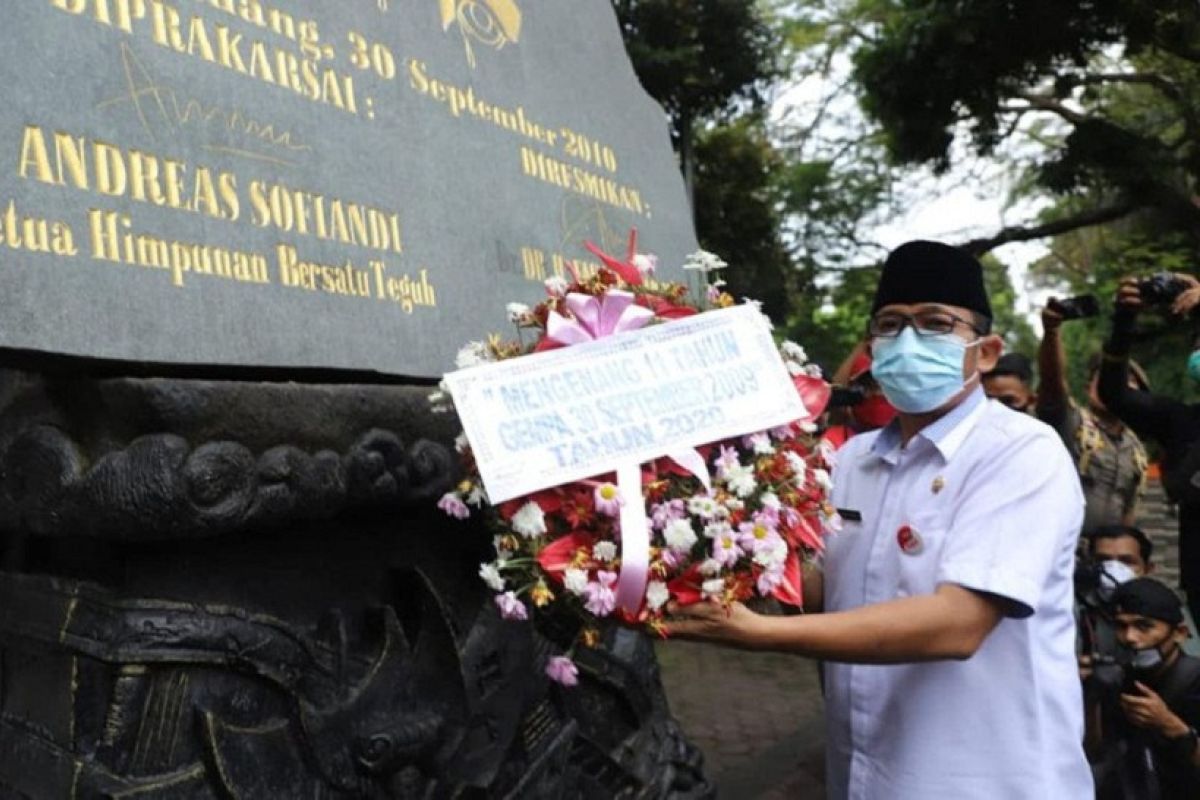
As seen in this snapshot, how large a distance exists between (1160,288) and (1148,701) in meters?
1.42

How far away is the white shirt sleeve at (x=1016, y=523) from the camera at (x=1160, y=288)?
2180 mm

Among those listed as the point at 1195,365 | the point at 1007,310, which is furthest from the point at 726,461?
the point at 1007,310

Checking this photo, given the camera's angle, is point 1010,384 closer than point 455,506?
No

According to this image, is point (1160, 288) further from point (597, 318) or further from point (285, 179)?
point (285, 179)

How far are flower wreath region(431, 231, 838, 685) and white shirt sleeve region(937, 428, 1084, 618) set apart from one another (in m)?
0.24

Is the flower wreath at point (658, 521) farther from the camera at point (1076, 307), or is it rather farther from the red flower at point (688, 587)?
the camera at point (1076, 307)

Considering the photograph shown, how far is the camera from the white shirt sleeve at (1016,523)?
1.84 m

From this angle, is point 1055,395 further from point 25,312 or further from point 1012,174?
point 1012,174

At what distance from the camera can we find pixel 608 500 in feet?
5.86

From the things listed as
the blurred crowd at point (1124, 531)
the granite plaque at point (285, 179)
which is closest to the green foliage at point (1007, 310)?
the blurred crowd at point (1124, 531)

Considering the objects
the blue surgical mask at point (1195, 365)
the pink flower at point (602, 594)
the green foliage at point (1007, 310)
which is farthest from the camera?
the green foliage at point (1007, 310)

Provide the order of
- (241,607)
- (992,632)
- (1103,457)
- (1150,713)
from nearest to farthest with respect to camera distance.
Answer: (992,632), (241,607), (1150,713), (1103,457)

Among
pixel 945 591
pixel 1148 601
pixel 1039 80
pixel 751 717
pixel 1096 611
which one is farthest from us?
pixel 1039 80

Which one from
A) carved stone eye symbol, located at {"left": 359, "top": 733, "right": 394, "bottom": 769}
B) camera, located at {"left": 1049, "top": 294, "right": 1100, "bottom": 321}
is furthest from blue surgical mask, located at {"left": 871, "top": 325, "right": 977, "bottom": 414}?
camera, located at {"left": 1049, "top": 294, "right": 1100, "bottom": 321}
